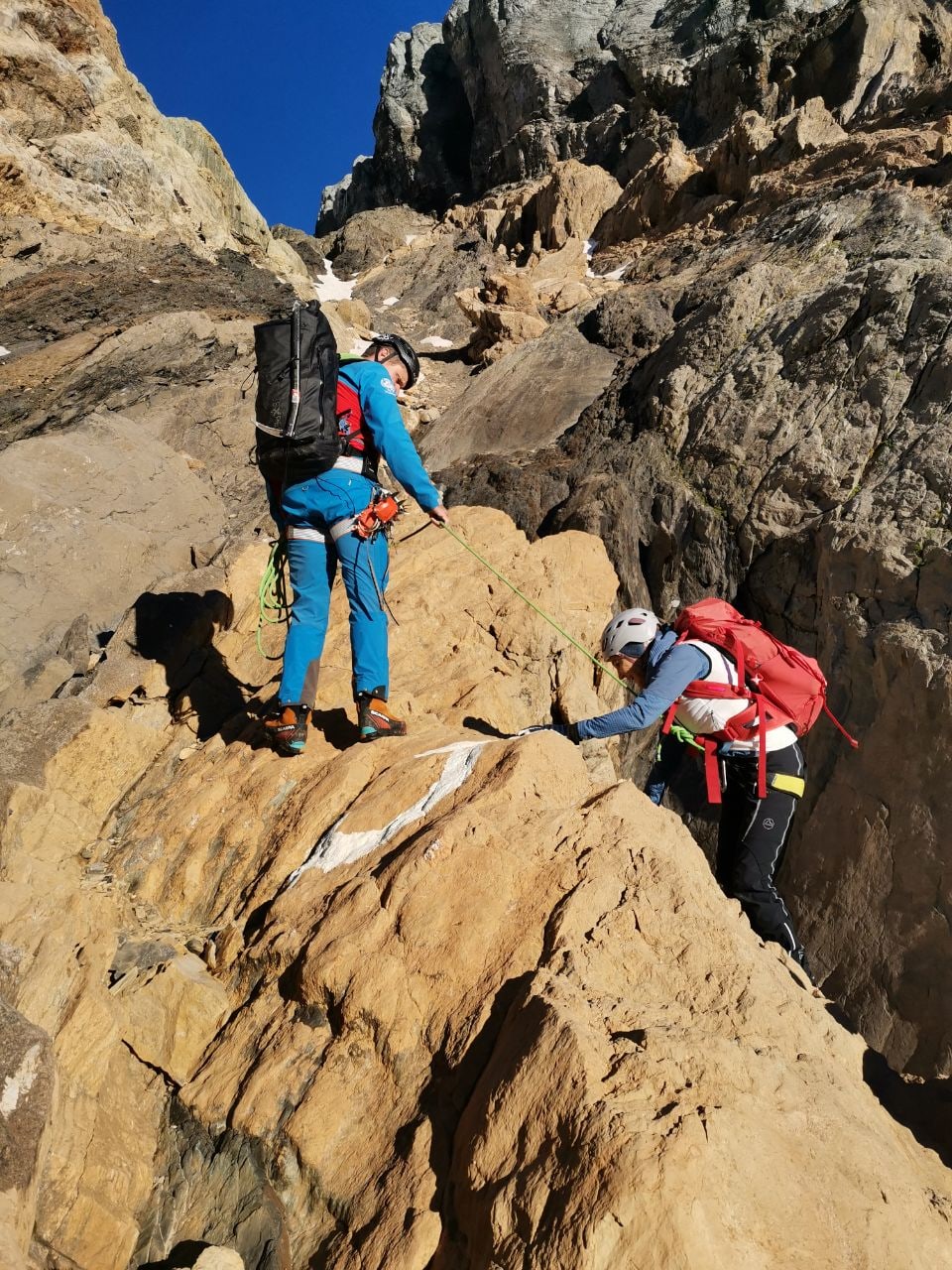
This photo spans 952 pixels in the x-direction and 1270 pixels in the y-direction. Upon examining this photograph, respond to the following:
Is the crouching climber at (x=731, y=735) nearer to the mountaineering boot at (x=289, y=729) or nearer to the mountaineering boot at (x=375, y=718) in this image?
the mountaineering boot at (x=375, y=718)

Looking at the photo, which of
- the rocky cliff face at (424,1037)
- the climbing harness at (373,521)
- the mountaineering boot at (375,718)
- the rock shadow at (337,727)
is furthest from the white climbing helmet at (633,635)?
the rock shadow at (337,727)

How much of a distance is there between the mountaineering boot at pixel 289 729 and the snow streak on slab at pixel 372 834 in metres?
0.82

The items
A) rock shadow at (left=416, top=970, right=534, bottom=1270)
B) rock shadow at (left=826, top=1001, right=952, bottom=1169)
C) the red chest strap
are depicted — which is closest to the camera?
rock shadow at (left=416, top=970, right=534, bottom=1270)

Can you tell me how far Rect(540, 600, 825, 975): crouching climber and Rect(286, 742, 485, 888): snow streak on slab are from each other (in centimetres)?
88

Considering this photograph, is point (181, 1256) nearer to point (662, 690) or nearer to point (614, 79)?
point (662, 690)

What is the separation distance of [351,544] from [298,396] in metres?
0.97

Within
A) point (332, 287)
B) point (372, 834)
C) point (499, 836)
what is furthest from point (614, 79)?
point (499, 836)

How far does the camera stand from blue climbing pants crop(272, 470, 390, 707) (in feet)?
18.4

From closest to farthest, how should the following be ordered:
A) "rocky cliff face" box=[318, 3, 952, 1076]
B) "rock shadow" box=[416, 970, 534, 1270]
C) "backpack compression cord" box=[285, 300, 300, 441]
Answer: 1. "rock shadow" box=[416, 970, 534, 1270]
2. "backpack compression cord" box=[285, 300, 300, 441]
3. "rocky cliff face" box=[318, 3, 952, 1076]

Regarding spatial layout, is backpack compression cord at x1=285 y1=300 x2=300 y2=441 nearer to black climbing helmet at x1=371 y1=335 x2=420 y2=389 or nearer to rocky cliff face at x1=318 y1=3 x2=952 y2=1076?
black climbing helmet at x1=371 y1=335 x2=420 y2=389

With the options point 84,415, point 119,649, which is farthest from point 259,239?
point 119,649

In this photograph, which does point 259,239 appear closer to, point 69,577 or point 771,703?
point 69,577

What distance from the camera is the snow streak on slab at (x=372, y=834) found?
4.46 meters

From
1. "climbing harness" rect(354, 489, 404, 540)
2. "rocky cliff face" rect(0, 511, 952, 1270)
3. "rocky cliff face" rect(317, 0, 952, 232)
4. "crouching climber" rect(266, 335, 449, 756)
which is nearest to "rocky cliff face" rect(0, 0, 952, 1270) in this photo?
"rocky cliff face" rect(0, 511, 952, 1270)
